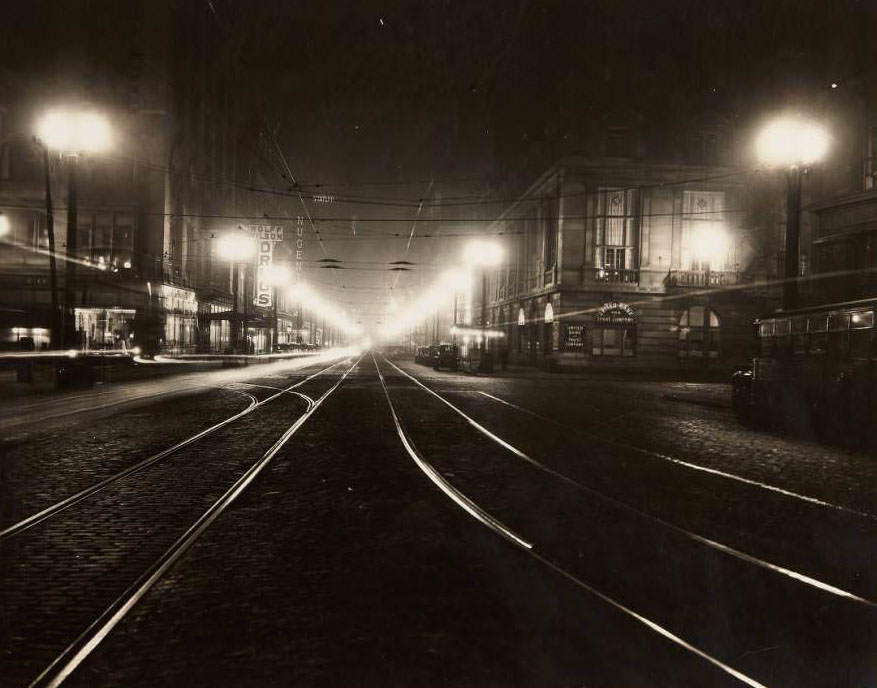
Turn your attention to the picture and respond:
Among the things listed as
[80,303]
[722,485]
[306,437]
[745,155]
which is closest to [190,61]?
[80,303]

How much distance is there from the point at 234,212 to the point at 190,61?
1497 cm

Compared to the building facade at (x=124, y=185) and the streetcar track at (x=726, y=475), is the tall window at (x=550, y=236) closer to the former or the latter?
the building facade at (x=124, y=185)

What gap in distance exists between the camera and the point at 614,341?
4159 cm

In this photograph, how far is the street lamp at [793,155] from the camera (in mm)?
18297

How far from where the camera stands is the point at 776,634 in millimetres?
4125

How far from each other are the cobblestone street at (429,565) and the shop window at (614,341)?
3019cm

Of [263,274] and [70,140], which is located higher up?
[70,140]

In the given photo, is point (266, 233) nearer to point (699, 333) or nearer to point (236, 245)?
point (236, 245)

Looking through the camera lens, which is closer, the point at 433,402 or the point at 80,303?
the point at 433,402

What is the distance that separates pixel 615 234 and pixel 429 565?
38.8m

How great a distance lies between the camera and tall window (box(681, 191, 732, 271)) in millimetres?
42281

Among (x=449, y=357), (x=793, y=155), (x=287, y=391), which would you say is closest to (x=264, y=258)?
(x=449, y=357)

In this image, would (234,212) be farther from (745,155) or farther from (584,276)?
(745,155)

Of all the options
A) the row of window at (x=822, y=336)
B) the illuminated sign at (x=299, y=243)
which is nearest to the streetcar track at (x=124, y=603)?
the row of window at (x=822, y=336)
